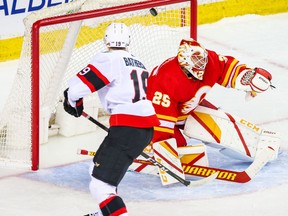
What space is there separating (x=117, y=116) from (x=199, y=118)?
881 mm

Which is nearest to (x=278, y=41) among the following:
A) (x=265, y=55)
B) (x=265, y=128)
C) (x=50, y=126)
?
(x=265, y=55)

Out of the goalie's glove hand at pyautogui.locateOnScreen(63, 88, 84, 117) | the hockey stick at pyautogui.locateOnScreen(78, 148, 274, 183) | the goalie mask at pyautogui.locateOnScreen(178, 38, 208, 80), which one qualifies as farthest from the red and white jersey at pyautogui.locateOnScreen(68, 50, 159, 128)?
the hockey stick at pyautogui.locateOnScreen(78, 148, 274, 183)

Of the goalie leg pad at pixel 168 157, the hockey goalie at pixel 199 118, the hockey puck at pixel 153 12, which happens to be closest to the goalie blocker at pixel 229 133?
the hockey goalie at pixel 199 118

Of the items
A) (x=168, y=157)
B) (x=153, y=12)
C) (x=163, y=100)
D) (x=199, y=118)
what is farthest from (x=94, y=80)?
(x=153, y=12)

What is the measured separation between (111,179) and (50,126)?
1.31m

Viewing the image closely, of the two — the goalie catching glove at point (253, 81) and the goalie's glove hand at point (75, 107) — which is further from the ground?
the goalie's glove hand at point (75, 107)

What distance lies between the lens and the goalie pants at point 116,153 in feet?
17.4

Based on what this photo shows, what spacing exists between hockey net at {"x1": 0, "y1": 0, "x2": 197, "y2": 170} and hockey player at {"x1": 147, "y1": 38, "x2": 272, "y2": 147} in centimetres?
46

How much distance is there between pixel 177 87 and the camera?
5906 millimetres

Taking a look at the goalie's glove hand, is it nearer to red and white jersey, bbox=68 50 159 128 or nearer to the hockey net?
red and white jersey, bbox=68 50 159 128

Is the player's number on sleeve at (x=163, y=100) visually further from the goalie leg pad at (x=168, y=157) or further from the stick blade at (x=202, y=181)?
the stick blade at (x=202, y=181)

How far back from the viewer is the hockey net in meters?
6.08

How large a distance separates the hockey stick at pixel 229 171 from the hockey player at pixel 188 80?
175 mm

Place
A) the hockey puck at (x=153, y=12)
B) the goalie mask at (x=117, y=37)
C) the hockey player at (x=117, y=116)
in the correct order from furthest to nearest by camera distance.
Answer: the hockey puck at (x=153, y=12), the goalie mask at (x=117, y=37), the hockey player at (x=117, y=116)
